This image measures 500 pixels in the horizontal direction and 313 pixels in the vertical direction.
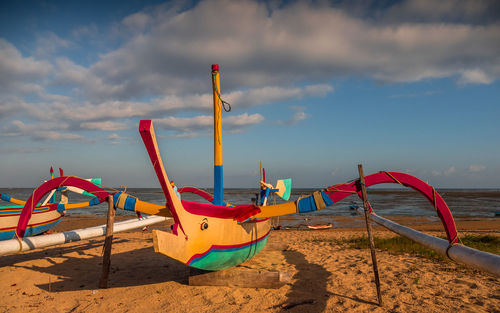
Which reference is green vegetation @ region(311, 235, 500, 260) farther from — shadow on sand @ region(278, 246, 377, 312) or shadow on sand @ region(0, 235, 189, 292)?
shadow on sand @ region(0, 235, 189, 292)

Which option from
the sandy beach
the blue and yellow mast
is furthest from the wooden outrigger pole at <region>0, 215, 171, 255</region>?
the blue and yellow mast

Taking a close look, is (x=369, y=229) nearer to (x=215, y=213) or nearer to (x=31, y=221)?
(x=215, y=213)

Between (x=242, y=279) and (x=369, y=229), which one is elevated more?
(x=369, y=229)

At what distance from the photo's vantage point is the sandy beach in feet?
16.6

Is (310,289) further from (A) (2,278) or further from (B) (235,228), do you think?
(A) (2,278)

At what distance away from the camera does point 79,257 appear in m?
8.97

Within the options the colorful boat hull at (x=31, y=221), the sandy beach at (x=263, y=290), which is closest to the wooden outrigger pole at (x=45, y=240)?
the sandy beach at (x=263, y=290)

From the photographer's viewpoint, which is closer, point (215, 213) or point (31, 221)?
point (215, 213)

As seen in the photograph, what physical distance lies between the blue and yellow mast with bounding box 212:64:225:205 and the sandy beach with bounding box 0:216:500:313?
2.14m

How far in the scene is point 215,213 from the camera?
17.7 ft

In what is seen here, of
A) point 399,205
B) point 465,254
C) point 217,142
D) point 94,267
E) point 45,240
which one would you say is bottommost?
point 399,205

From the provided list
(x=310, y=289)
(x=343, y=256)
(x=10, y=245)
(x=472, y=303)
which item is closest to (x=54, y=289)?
(x=10, y=245)

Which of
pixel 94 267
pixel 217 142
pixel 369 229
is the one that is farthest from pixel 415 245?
pixel 94 267

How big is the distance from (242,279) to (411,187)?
386 centimetres
